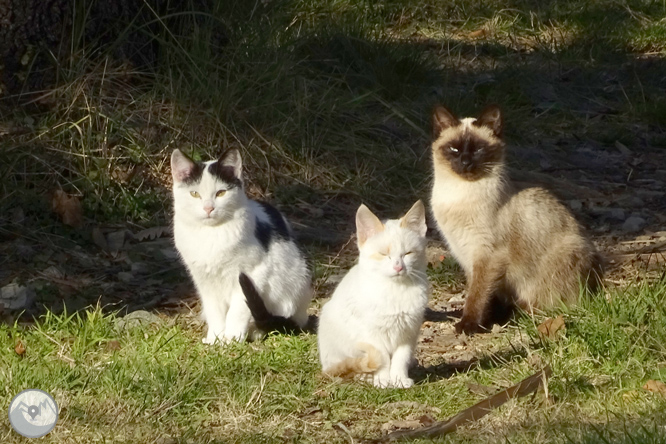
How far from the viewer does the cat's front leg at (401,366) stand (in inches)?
148

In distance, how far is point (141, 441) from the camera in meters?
3.35

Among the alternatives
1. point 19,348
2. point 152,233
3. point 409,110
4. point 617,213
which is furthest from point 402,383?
point 409,110

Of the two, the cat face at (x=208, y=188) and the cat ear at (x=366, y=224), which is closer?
the cat ear at (x=366, y=224)

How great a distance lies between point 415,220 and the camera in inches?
151

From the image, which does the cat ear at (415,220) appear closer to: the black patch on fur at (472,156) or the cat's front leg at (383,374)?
the cat's front leg at (383,374)

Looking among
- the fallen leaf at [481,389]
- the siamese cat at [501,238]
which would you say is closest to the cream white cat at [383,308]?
the fallen leaf at [481,389]

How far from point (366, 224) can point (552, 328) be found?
0.93 metres

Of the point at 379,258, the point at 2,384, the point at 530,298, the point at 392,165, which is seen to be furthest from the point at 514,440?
the point at 392,165

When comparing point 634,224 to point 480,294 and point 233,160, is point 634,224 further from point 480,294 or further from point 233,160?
point 233,160

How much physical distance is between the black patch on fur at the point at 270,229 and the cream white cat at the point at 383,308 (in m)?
0.83

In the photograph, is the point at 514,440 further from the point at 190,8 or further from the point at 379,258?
the point at 190,8

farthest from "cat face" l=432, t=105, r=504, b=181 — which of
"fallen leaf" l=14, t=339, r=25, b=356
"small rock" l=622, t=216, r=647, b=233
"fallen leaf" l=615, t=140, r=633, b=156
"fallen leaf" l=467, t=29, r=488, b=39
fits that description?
"fallen leaf" l=467, t=29, r=488, b=39

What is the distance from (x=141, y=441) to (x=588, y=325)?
186cm

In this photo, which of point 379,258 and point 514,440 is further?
point 379,258
